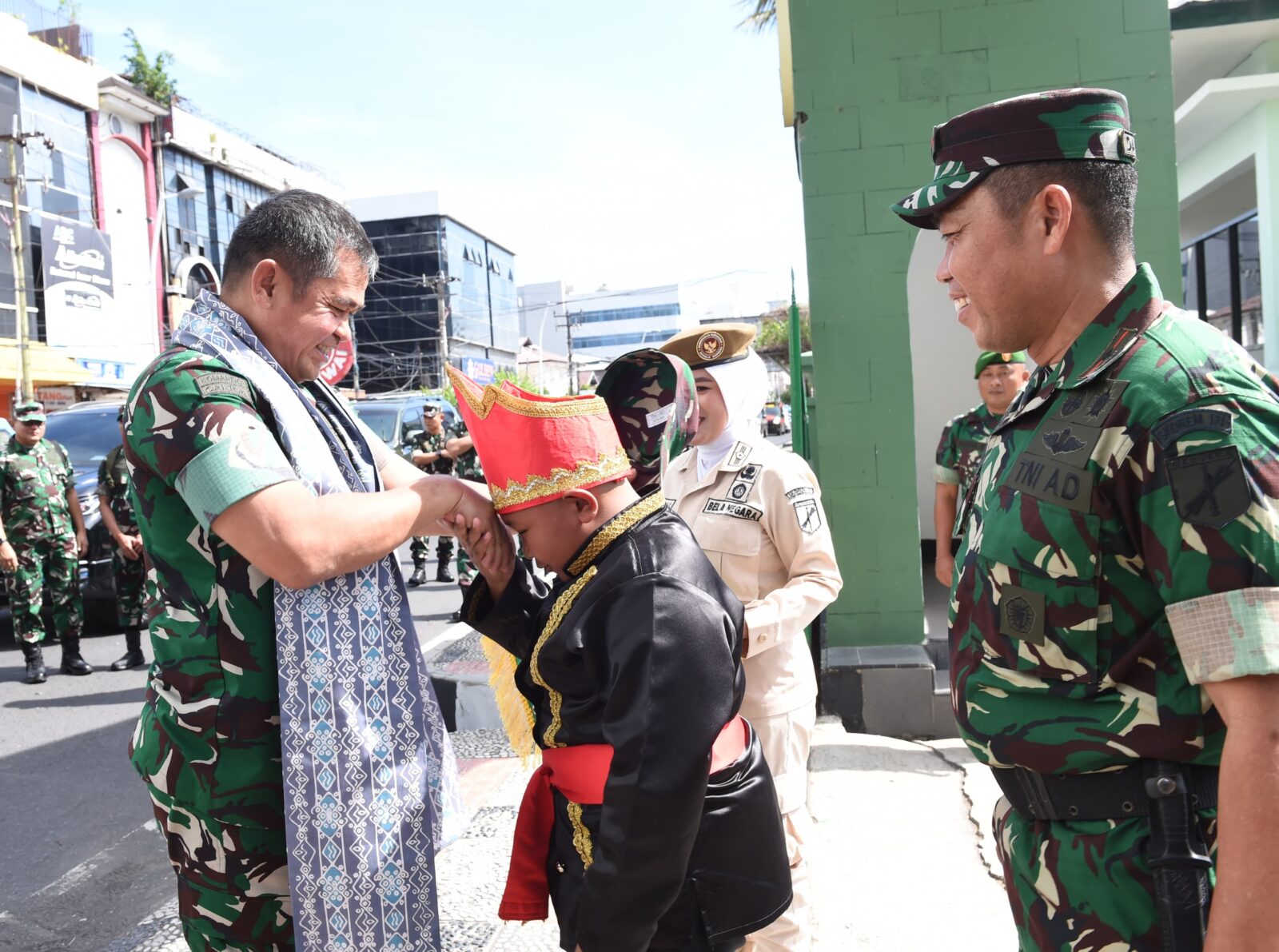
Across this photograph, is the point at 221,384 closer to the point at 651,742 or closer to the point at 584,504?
the point at 584,504

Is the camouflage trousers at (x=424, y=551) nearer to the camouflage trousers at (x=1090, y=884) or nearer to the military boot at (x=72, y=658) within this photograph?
the military boot at (x=72, y=658)

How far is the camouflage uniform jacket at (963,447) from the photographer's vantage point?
477cm

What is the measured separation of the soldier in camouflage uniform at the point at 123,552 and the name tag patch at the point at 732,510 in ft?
19.8

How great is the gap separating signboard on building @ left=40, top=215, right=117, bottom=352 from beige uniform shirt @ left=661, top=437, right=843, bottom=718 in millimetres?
24955

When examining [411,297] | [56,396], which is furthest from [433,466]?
[411,297]

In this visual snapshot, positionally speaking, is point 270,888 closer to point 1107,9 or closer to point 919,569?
point 919,569

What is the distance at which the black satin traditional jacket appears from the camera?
1.32m

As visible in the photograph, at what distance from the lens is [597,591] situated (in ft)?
4.81

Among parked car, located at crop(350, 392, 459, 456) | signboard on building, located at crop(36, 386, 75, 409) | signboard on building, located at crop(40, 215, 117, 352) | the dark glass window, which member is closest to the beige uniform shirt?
the dark glass window

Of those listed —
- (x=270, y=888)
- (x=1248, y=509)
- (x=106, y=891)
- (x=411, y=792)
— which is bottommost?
(x=106, y=891)

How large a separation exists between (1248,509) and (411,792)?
143 centimetres

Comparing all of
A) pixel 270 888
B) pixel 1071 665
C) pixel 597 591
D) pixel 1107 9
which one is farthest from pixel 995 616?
pixel 1107 9

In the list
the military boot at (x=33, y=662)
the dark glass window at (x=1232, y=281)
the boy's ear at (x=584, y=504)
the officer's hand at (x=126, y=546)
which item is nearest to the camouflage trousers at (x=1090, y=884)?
the boy's ear at (x=584, y=504)

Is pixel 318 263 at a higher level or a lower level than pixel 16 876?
higher
